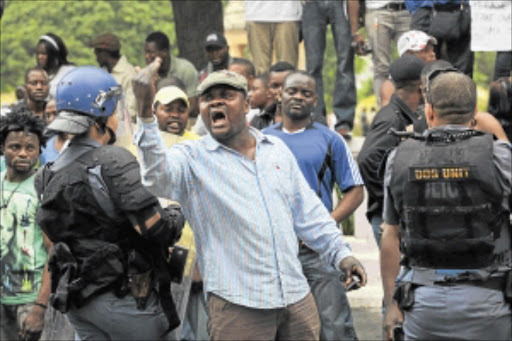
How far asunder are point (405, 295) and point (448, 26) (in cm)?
515

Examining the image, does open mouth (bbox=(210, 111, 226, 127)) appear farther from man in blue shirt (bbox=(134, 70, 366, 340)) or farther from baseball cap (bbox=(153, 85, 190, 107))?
baseball cap (bbox=(153, 85, 190, 107))

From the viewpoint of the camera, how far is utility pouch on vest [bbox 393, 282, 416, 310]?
19.6 ft

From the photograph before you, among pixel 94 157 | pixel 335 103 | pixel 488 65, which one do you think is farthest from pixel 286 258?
pixel 488 65

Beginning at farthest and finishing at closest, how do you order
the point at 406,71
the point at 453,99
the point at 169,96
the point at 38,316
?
the point at 169,96, the point at 406,71, the point at 38,316, the point at 453,99

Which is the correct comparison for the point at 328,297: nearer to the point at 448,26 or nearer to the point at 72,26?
the point at 448,26

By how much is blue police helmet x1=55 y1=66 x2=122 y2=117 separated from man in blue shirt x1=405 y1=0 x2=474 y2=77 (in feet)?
16.7

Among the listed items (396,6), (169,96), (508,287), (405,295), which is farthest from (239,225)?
(396,6)

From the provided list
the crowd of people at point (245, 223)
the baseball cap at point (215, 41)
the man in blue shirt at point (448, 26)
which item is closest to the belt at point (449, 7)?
the man in blue shirt at point (448, 26)

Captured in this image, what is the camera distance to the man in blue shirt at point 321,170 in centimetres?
810

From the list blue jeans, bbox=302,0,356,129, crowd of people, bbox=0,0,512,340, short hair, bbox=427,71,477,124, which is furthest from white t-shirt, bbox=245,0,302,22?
short hair, bbox=427,71,477,124

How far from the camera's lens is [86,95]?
6.08 m

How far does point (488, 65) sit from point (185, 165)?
40299 mm

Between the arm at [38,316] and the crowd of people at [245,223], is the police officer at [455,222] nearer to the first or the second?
the crowd of people at [245,223]

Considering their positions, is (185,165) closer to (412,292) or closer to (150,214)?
(150,214)
